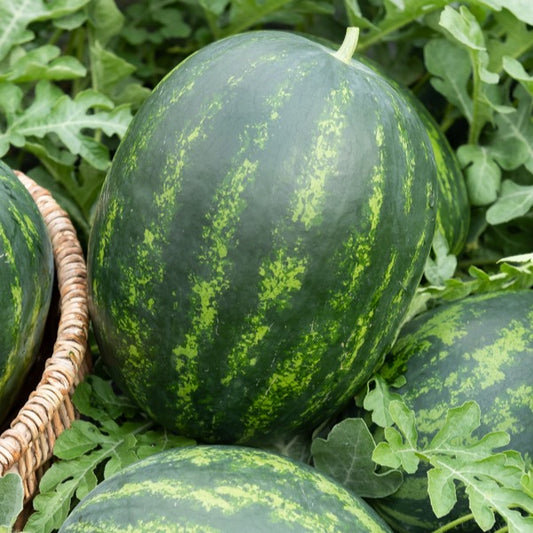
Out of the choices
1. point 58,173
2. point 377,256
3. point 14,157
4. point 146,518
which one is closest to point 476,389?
point 377,256

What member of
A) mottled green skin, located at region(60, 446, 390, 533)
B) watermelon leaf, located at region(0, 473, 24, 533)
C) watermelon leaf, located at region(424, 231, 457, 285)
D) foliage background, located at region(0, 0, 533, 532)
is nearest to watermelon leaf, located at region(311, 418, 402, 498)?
foliage background, located at region(0, 0, 533, 532)

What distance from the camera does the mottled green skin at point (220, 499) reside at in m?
1.12

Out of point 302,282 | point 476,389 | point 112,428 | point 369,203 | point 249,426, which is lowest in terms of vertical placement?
point 112,428

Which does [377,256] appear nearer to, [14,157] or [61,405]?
[61,405]

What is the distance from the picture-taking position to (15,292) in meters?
Result: 1.33

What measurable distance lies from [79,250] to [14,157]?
2.39 ft

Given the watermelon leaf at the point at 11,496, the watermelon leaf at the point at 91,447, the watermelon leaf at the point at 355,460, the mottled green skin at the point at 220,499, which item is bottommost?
the watermelon leaf at the point at 91,447

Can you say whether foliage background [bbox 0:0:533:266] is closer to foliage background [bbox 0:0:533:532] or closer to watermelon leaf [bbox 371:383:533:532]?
foliage background [bbox 0:0:533:532]

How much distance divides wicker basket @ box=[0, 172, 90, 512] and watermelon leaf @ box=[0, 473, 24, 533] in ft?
0.13

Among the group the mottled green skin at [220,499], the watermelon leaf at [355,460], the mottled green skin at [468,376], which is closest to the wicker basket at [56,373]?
the mottled green skin at [220,499]

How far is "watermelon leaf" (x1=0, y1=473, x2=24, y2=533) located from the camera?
3.93 ft

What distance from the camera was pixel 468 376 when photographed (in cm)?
145

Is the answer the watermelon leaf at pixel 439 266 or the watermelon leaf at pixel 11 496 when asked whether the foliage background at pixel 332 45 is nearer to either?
the watermelon leaf at pixel 439 266

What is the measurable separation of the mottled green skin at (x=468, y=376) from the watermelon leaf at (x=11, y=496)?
595 millimetres
